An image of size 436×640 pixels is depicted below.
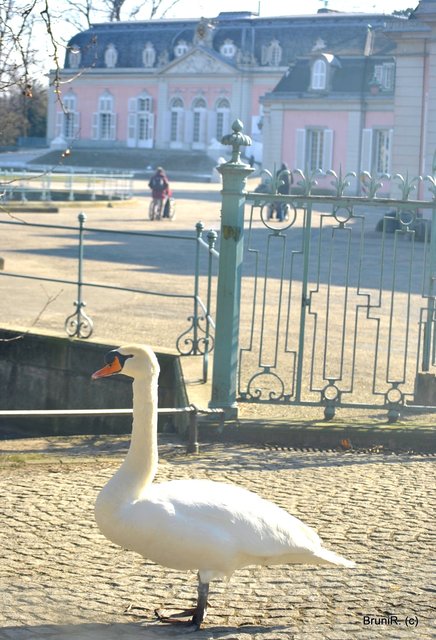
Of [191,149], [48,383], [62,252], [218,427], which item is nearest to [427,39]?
[62,252]

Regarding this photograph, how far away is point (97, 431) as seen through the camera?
10.1 meters

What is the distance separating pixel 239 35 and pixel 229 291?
79306 mm

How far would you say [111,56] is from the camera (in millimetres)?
90000

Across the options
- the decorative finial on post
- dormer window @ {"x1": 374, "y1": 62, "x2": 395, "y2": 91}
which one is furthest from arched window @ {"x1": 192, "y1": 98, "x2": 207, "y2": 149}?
the decorative finial on post

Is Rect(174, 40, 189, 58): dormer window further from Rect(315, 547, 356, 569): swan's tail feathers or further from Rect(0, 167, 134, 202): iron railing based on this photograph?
Rect(315, 547, 356, 569): swan's tail feathers

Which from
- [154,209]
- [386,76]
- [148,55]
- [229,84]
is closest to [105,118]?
[148,55]

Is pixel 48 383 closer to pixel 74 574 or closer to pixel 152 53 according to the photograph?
pixel 74 574

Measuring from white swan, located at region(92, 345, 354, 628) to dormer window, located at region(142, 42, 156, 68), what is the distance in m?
85.8

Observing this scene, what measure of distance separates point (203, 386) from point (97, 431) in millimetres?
1070

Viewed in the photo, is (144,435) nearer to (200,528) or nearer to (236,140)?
(200,528)

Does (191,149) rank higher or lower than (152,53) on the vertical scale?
lower

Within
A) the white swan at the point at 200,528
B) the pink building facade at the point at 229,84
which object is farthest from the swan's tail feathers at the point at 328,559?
the pink building facade at the point at 229,84

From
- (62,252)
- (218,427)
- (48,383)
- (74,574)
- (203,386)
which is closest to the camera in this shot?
(74,574)

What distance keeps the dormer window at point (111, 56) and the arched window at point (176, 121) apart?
20.1 ft
